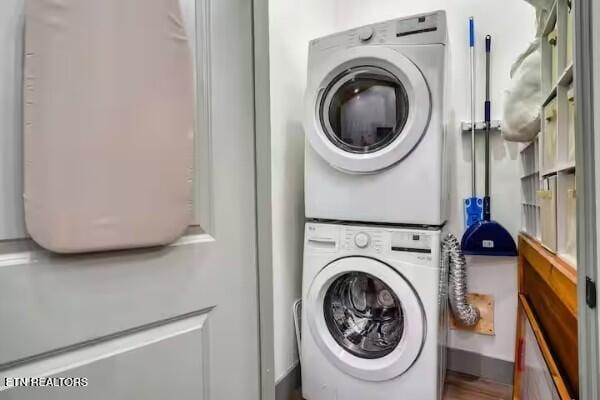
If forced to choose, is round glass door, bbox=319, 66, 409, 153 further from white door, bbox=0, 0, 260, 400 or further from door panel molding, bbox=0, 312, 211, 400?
door panel molding, bbox=0, 312, 211, 400

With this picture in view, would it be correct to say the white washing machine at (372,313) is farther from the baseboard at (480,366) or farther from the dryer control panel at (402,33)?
the dryer control panel at (402,33)

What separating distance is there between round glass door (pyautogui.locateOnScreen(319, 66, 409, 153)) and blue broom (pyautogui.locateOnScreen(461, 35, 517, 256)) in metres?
0.65

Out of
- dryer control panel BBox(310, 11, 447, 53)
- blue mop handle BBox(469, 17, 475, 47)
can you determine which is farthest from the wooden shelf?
blue mop handle BBox(469, 17, 475, 47)

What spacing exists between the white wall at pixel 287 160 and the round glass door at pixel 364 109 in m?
0.23

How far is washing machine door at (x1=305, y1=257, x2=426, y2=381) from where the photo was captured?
54.0 inches

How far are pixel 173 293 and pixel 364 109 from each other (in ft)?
4.14

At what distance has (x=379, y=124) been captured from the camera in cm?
157

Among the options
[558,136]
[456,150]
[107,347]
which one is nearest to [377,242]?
[558,136]

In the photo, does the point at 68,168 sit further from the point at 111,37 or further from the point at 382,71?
the point at 382,71

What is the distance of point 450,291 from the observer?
1710 mm

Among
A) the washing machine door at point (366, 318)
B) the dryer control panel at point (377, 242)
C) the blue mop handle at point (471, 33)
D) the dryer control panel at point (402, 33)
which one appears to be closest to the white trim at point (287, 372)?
the washing machine door at point (366, 318)

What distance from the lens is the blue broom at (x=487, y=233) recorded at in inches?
68.3

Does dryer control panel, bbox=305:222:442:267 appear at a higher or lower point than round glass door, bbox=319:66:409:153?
lower

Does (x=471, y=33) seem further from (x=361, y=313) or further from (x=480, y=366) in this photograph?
(x=480, y=366)
